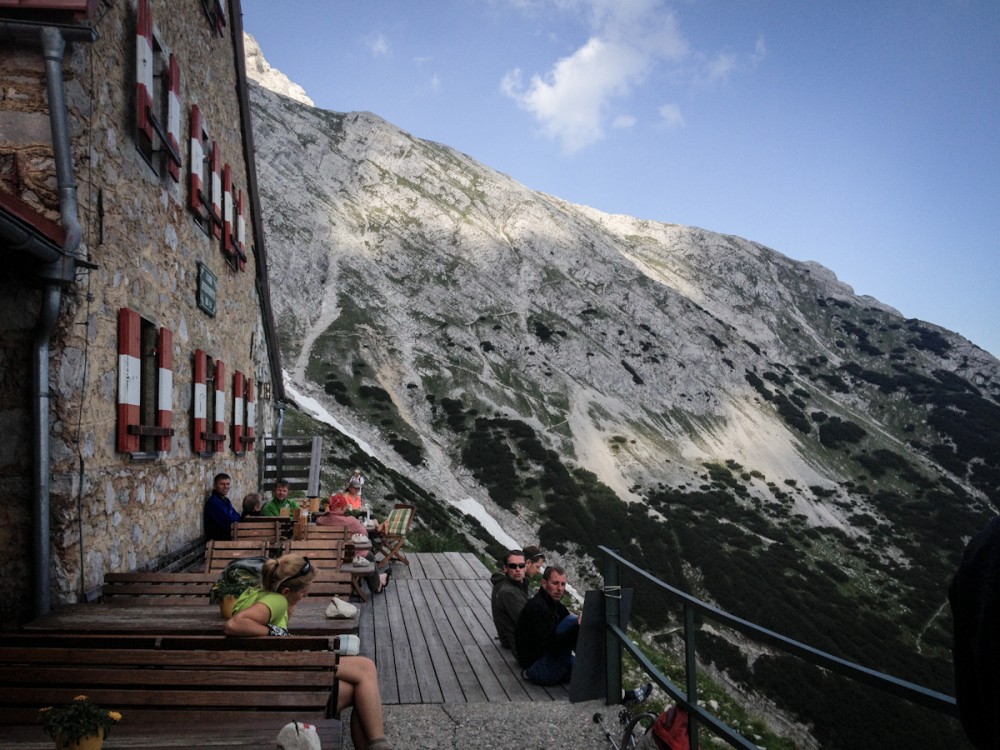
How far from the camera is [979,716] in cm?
162

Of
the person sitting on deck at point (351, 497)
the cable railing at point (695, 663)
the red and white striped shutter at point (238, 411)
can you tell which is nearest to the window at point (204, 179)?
the red and white striped shutter at point (238, 411)

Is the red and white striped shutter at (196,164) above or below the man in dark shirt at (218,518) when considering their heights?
above

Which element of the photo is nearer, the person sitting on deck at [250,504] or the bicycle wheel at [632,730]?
the bicycle wheel at [632,730]

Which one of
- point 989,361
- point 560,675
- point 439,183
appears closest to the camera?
point 560,675

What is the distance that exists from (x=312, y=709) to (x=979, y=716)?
2.79 meters

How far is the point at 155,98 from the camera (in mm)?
7512

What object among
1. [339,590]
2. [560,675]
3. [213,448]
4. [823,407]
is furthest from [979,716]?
[823,407]

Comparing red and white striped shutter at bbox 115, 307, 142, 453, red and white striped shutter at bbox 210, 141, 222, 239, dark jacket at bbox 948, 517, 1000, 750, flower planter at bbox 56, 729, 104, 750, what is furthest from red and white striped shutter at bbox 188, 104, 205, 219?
dark jacket at bbox 948, 517, 1000, 750

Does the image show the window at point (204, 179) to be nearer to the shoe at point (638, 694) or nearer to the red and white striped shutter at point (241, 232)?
Answer: the red and white striped shutter at point (241, 232)

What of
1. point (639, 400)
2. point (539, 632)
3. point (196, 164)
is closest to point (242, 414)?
point (196, 164)

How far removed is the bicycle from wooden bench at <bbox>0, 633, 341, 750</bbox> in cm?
212

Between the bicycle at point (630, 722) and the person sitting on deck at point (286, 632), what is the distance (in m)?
1.80

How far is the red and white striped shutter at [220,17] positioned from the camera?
10.6 m

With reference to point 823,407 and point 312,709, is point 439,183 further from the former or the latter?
point 312,709
